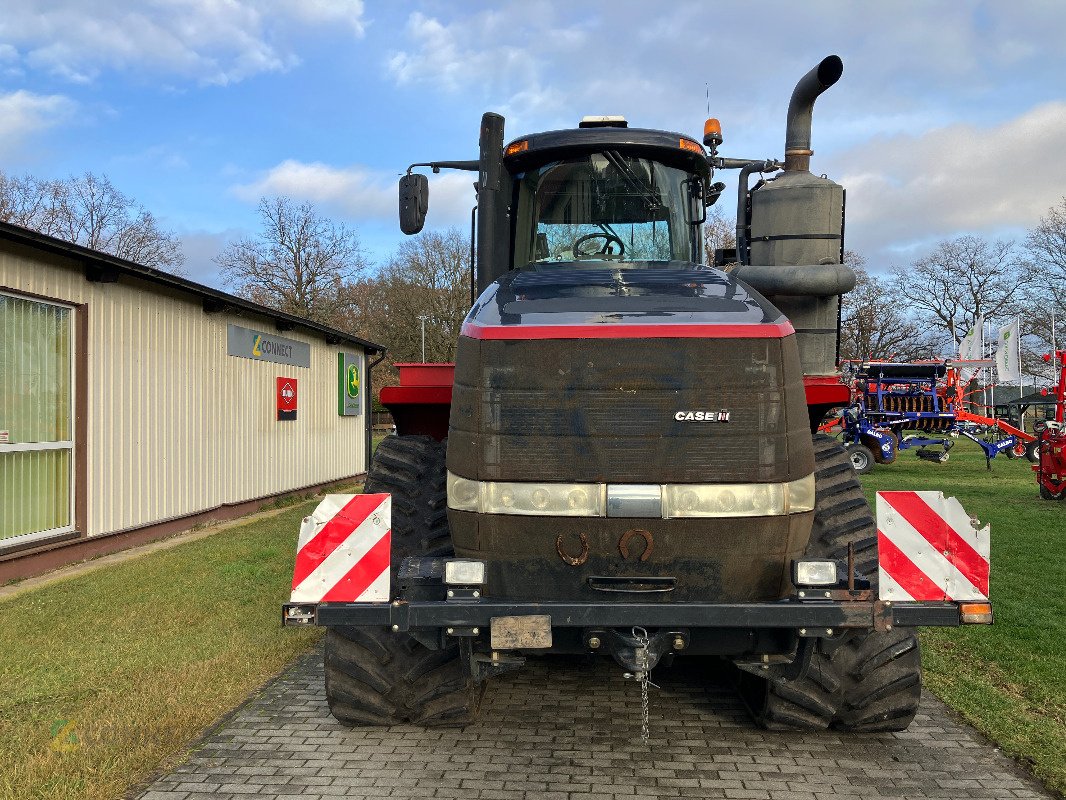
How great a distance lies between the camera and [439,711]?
165 inches

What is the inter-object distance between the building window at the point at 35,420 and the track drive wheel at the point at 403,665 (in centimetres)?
530

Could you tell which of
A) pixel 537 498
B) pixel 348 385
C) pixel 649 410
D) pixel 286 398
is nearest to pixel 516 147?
pixel 649 410

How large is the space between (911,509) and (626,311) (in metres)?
1.49

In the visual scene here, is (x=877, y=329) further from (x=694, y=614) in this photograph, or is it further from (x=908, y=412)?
(x=694, y=614)

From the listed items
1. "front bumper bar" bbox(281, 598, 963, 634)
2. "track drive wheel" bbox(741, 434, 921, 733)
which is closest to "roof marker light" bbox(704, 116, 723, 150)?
"track drive wheel" bbox(741, 434, 921, 733)

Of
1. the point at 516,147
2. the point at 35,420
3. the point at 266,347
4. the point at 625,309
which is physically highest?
the point at 516,147

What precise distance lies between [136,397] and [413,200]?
6.12 metres

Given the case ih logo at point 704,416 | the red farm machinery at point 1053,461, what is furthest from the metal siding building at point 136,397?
the red farm machinery at point 1053,461

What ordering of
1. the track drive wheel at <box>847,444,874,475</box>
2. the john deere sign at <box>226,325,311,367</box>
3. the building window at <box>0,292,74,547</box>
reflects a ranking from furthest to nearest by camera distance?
the track drive wheel at <box>847,444,874,475</box> < the john deere sign at <box>226,325,311,367</box> < the building window at <box>0,292,74,547</box>

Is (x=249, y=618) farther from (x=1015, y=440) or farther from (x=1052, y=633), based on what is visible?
(x=1015, y=440)

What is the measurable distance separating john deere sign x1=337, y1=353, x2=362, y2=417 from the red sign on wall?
265cm

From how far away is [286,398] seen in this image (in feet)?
47.4

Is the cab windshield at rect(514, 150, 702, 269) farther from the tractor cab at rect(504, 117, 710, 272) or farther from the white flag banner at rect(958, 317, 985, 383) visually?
the white flag banner at rect(958, 317, 985, 383)

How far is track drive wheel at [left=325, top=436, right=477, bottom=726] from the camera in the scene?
4.05 m
